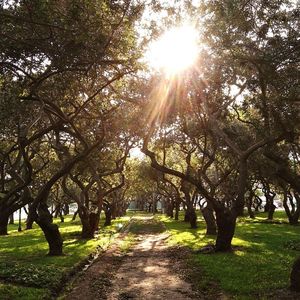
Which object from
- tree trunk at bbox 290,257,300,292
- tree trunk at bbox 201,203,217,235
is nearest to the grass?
tree trunk at bbox 290,257,300,292

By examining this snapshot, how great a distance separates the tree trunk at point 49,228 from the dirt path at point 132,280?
2080 mm

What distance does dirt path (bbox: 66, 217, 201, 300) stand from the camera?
39.5 ft

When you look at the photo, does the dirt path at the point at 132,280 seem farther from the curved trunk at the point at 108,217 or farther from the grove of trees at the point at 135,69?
the curved trunk at the point at 108,217

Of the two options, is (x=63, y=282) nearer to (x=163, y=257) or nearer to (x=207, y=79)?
(x=163, y=257)

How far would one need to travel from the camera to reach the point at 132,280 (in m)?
14.3

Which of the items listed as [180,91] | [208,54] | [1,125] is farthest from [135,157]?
[1,125]

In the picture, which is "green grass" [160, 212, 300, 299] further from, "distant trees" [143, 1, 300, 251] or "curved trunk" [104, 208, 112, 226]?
"curved trunk" [104, 208, 112, 226]

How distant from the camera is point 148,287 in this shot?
42.9 ft

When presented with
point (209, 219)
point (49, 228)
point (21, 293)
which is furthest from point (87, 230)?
point (21, 293)

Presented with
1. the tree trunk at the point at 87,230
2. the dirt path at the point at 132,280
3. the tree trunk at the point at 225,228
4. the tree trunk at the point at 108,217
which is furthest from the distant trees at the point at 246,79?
the tree trunk at the point at 108,217

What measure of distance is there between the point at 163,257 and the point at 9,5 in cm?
1377

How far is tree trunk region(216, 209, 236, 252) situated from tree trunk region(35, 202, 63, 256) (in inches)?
294

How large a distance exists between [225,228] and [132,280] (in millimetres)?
6353

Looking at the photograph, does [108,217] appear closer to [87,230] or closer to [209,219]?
[87,230]
